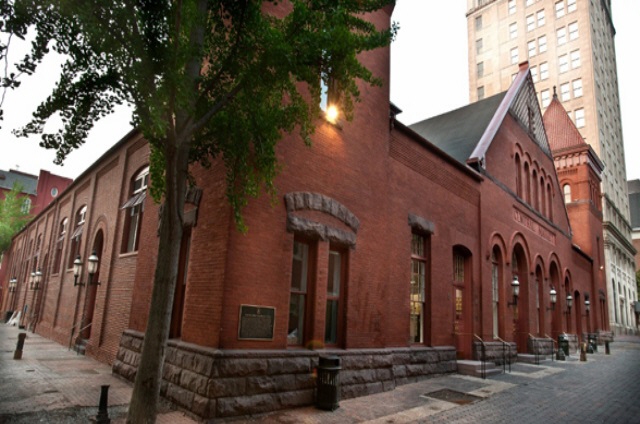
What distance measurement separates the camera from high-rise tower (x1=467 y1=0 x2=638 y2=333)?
157 feet

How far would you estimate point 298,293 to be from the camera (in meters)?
8.89

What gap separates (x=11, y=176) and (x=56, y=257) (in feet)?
147

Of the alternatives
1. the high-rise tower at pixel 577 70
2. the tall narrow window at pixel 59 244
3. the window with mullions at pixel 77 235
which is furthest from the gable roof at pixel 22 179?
the high-rise tower at pixel 577 70

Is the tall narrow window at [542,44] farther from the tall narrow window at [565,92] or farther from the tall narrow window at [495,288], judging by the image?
the tall narrow window at [495,288]

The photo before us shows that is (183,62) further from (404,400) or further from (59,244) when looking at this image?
(59,244)

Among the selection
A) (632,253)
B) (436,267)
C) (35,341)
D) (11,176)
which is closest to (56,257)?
(35,341)

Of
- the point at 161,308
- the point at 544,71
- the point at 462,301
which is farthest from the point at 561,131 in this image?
the point at 161,308

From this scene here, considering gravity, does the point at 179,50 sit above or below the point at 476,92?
below

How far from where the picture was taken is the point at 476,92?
58969mm

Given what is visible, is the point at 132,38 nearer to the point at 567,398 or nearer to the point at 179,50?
the point at 179,50

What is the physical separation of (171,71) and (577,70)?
5762 cm

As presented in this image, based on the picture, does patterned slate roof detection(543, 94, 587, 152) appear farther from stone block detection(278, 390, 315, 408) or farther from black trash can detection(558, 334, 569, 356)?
stone block detection(278, 390, 315, 408)

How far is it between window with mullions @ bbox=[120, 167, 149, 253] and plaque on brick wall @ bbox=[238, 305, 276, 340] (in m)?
7.05

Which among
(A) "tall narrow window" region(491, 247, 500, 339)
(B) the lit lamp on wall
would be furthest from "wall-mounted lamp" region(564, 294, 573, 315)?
(A) "tall narrow window" region(491, 247, 500, 339)
